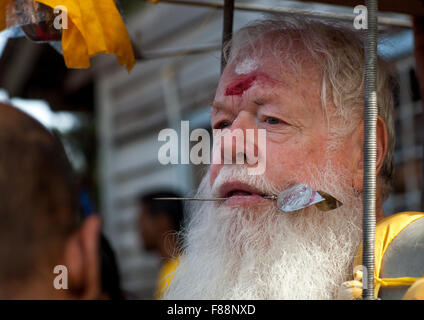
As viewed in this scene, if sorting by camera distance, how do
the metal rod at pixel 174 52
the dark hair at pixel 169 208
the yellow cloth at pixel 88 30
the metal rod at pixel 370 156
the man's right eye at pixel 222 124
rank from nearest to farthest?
the metal rod at pixel 370 156 < the yellow cloth at pixel 88 30 < the man's right eye at pixel 222 124 < the metal rod at pixel 174 52 < the dark hair at pixel 169 208

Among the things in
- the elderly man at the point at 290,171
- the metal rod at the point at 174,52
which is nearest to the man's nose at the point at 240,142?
the elderly man at the point at 290,171

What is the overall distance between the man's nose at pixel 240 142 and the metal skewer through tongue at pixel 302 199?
0.42ft

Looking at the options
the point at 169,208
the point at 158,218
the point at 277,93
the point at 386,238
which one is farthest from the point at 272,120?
the point at 158,218

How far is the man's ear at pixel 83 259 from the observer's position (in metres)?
1.04

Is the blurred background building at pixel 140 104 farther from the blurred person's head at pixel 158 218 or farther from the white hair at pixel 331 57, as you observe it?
the white hair at pixel 331 57

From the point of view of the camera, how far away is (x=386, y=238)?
4.87 ft

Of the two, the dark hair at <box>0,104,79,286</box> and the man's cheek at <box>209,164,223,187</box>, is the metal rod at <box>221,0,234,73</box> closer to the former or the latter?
the man's cheek at <box>209,164,223,187</box>

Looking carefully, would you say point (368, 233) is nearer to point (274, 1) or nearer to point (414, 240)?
point (414, 240)

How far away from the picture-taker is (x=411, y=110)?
3.70 metres

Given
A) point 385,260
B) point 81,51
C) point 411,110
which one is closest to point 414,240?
point 385,260

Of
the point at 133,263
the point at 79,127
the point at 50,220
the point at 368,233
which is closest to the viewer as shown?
the point at 50,220

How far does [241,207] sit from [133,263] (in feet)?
15.9

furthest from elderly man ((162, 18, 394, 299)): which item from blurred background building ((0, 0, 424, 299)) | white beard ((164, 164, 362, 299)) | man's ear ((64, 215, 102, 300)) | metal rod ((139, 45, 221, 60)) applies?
blurred background building ((0, 0, 424, 299))

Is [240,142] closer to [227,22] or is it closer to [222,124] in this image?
[222,124]
